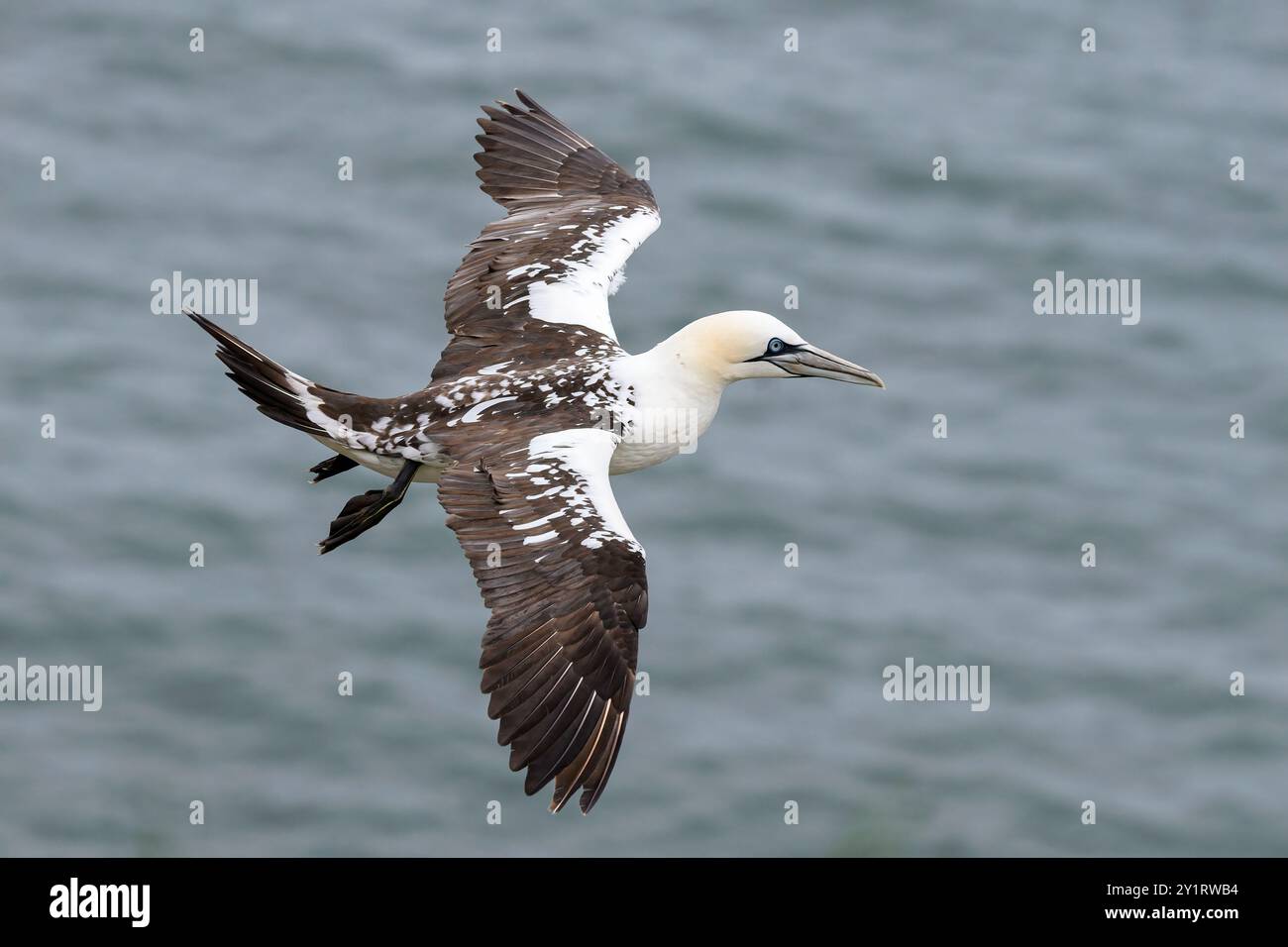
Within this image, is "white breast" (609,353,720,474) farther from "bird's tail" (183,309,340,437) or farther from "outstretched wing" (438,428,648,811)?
"bird's tail" (183,309,340,437)

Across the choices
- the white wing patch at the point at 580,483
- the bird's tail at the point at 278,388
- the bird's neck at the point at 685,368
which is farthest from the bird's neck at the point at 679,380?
the bird's tail at the point at 278,388

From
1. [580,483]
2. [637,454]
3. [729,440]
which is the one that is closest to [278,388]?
[580,483]

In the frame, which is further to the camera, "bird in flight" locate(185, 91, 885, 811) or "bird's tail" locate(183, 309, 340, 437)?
"bird's tail" locate(183, 309, 340, 437)

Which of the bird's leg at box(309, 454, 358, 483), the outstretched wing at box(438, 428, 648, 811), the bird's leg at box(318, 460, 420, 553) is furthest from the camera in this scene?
the bird's leg at box(309, 454, 358, 483)

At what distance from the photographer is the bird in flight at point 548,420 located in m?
13.0

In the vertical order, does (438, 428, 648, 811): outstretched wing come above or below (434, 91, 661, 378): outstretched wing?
below

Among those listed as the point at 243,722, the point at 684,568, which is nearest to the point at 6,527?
the point at 243,722

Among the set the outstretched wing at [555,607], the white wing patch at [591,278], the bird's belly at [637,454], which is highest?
the white wing patch at [591,278]

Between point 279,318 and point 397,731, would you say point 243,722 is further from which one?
point 279,318

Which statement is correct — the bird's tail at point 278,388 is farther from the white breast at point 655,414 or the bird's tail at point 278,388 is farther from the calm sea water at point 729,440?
the calm sea water at point 729,440

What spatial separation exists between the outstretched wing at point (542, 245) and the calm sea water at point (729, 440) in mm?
8063

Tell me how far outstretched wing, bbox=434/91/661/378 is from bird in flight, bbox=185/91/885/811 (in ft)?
0.06

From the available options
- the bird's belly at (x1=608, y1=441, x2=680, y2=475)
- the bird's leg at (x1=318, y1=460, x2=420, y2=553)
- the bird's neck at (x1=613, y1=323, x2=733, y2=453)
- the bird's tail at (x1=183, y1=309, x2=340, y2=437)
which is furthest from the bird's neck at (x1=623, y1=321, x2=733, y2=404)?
the bird's tail at (x1=183, y1=309, x2=340, y2=437)

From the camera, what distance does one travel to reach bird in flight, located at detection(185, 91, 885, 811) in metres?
13.0
